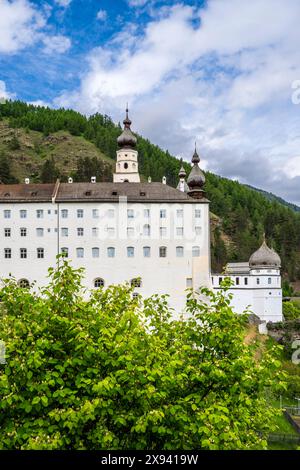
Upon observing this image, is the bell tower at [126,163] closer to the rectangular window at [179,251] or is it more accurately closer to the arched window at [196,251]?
the rectangular window at [179,251]

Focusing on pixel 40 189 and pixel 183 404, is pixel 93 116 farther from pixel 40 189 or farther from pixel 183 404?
pixel 183 404

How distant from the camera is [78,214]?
50906 mm

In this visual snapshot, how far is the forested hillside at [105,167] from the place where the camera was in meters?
117

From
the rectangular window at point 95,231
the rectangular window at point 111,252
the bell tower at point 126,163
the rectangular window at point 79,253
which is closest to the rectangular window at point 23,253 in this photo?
the rectangular window at point 79,253

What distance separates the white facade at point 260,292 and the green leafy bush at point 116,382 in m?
47.1

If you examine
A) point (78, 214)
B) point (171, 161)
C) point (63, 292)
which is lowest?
point (63, 292)

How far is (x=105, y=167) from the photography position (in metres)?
127

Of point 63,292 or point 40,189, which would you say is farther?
point 40,189

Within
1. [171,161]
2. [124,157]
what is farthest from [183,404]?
[171,161]

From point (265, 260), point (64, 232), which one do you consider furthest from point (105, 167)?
point (64, 232)

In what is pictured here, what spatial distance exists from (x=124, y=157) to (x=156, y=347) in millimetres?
61821
